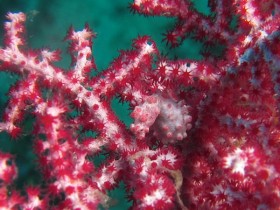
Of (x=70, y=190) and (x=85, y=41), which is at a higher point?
(x=85, y=41)

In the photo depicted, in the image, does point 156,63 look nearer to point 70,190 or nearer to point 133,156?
point 133,156

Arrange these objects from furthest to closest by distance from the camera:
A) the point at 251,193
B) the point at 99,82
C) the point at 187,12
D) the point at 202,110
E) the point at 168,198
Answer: the point at 187,12 < the point at 99,82 < the point at 202,110 < the point at 168,198 < the point at 251,193

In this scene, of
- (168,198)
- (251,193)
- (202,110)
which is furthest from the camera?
(202,110)

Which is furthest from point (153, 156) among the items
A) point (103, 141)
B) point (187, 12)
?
point (187, 12)

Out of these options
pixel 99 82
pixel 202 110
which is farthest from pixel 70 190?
pixel 202 110

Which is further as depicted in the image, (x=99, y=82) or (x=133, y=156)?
(x=99, y=82)

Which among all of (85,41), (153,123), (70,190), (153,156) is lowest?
(70,190)
